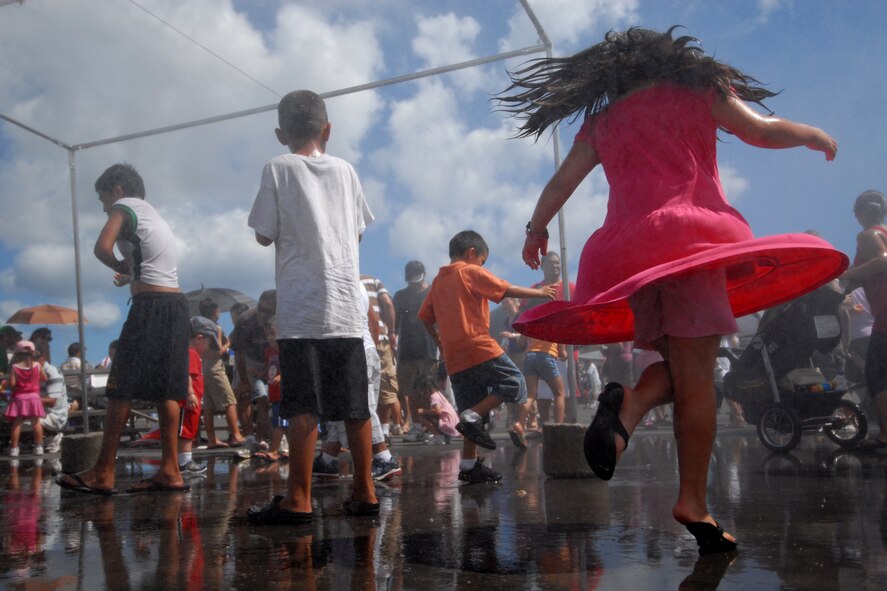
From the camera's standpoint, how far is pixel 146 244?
16.0 feet

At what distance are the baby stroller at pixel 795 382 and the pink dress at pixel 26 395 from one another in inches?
302

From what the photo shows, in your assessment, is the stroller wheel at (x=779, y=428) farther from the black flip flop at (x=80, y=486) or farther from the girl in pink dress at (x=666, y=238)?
the black flip flop at (x=80, y=486)

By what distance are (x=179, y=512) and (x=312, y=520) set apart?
2.61ft

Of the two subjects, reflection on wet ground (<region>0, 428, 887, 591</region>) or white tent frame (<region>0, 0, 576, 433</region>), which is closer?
reflection on wet ground (<region>0, 428, 887, 591</region>)

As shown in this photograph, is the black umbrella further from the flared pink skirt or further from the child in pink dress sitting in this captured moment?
the flared pink skirt

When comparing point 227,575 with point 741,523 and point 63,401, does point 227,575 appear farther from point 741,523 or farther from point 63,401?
point 63,401

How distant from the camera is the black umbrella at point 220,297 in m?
16.8

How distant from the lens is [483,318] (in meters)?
5.50

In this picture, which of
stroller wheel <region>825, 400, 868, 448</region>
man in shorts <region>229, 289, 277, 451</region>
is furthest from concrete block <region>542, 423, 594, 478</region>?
man in shorts <region>229, 289, 277, 451</region>

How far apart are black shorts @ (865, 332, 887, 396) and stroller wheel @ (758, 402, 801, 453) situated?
64cm

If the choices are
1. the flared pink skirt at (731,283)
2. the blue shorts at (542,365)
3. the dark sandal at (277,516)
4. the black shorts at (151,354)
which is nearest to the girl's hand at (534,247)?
the flared pink skirt at (731,283)

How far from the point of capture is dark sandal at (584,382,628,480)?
2.70 m

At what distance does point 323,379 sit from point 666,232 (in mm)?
1637

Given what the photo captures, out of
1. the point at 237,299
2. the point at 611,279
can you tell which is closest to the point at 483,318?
the point at 611,279
